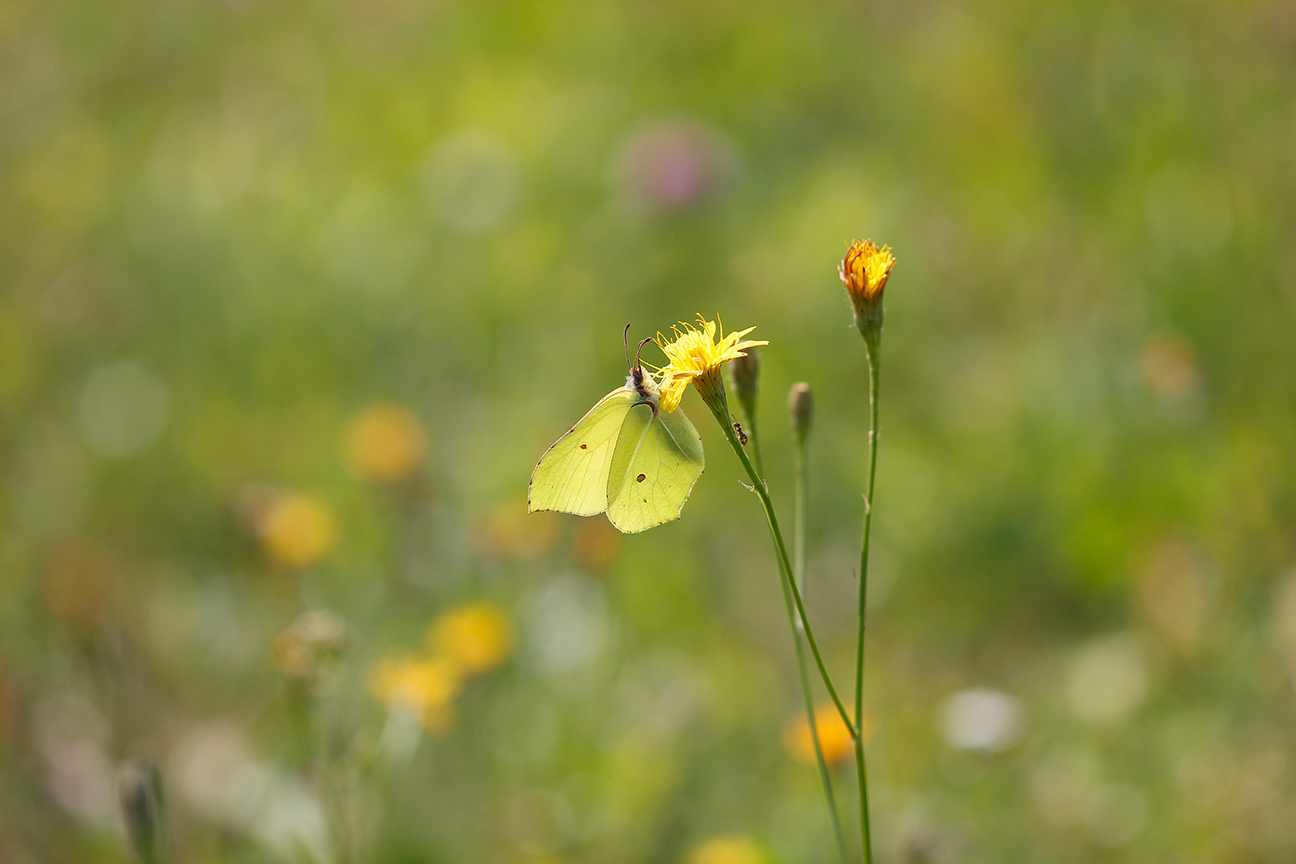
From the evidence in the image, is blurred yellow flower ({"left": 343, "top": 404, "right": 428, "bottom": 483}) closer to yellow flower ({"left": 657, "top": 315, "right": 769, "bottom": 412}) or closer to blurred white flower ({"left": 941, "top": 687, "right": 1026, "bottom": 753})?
blurred white flower ({"left": 941, "top": 687, "right": 1026, "bottom": 753})

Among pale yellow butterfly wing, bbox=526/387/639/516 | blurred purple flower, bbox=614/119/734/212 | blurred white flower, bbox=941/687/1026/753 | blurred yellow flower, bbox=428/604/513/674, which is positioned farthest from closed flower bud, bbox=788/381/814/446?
blurred purple flower, bbox=614/119/734/212

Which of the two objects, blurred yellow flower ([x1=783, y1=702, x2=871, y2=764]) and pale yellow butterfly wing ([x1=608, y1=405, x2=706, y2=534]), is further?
blurred yellow flower ([x1=783, y1=702, x2=871, y2=764])

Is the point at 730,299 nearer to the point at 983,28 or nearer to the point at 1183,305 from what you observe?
the point at 1183,305

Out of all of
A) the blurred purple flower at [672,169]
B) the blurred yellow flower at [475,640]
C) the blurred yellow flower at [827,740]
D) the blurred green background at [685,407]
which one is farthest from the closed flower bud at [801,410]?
the blurred purple flower at [672,169]

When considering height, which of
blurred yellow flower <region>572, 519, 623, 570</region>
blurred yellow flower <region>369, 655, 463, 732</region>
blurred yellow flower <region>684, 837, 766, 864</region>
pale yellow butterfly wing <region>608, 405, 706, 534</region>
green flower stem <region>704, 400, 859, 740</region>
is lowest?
blurred yellow flower <region>684, 837, 766, 864</region>

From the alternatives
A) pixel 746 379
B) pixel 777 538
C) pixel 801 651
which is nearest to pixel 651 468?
pixel 746 379

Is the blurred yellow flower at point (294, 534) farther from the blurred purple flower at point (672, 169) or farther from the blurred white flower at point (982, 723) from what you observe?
the blurred purple flower at point (672, 169)
